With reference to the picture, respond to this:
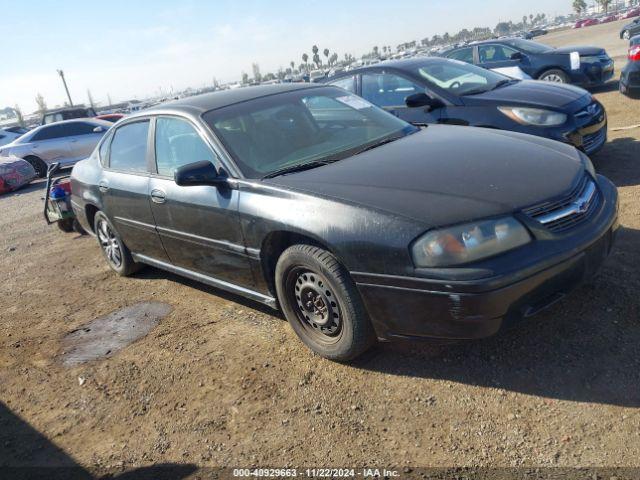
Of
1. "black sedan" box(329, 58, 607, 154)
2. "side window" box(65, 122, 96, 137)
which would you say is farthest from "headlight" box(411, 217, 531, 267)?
"side window" box(65, 122, 96, 137)

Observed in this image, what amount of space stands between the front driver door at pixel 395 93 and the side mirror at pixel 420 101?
143 mm

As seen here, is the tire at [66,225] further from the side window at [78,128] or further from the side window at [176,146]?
the side window at [78,128]

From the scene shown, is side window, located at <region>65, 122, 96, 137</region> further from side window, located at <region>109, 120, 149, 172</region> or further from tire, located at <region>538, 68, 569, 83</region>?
tire, located at <region>538, 68, 569, 83</region>

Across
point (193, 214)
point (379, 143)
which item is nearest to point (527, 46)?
point (379, 143)

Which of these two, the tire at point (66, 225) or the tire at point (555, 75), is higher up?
the tire at point (555, 75)

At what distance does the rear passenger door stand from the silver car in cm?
1058

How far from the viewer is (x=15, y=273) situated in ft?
20.5

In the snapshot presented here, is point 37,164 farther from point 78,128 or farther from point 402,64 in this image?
point 402,64

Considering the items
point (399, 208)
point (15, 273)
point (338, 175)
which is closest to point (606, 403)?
point (399, 208)

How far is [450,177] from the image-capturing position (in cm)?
286

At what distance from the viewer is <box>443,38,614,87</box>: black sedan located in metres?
11.3

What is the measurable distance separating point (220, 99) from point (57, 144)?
1244cm

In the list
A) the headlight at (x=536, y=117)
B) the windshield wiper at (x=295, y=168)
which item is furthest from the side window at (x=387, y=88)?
the windshield wiper at (x=295, y=168)

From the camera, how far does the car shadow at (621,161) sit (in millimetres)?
5328
